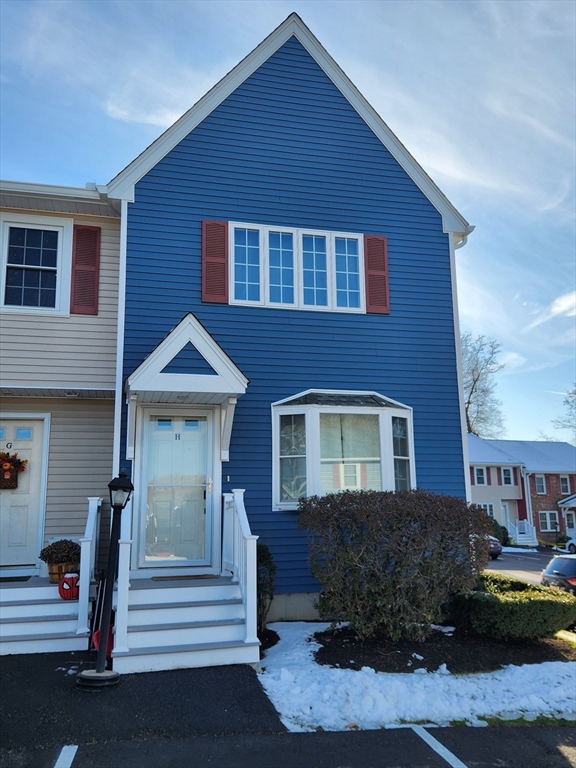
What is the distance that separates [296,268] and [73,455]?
435 centimetres

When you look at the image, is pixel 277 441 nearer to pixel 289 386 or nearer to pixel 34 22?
pixel 289 386

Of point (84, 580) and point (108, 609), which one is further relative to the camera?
point (84, 580)

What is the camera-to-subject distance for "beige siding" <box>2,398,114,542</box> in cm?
869

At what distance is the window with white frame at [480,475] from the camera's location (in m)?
35.8

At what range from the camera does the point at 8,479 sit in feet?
28.1

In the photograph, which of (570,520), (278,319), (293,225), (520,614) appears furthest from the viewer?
(570,520)

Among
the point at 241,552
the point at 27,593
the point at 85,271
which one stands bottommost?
the point at 27,593

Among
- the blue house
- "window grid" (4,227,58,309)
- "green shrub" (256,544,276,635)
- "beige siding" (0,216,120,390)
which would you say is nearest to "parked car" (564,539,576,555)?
the blue house

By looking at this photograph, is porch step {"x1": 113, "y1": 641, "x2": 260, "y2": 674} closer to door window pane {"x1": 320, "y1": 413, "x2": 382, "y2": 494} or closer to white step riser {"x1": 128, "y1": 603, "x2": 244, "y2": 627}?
white step riser {"x1": 128, "y1": 603, "x2": 244, "y2": 627}

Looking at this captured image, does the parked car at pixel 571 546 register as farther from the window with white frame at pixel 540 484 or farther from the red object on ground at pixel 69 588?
the red object on ground at pixel 69 588

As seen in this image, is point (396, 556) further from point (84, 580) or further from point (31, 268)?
point (31, 268)

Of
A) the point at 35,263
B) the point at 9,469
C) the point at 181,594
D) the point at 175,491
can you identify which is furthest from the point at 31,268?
the point at 181,594

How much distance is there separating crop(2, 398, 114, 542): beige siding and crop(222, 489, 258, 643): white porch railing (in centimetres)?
194

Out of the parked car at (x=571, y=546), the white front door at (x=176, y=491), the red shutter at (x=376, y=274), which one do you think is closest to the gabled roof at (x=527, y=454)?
the parked car at (x=571, y=546)
